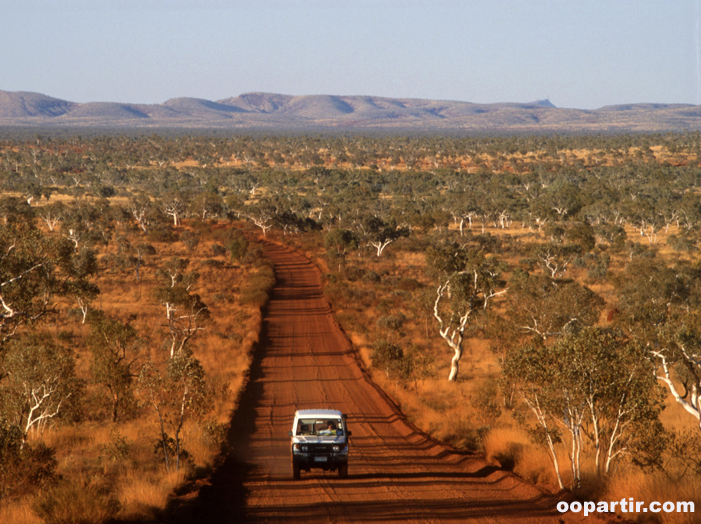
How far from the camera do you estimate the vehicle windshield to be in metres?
16.4

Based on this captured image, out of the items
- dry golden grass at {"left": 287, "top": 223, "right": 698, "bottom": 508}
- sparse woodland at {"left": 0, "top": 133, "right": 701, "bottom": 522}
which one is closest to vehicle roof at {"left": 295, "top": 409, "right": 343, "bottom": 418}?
sparse woodland at {"left": 0, "top": 133, "right": 701, "bottom": 522}

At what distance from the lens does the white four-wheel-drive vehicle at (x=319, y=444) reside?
16.1 m

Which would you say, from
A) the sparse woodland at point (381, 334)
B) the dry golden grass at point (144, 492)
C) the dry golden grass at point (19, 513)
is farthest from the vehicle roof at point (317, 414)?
the dry golden grass at point (19, 513)

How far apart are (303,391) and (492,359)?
12236 millimetres

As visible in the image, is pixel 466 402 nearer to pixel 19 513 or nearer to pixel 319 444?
pixel 319 444

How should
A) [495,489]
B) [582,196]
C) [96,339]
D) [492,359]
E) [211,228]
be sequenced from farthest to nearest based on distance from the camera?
[582,196]
[211,228]
[492,359]
[96,339]
[495,489]

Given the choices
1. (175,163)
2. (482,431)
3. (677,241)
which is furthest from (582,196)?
(175,163)

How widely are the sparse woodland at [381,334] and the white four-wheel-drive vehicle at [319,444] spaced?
279 centimetres

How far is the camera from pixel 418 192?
125562 millimetres

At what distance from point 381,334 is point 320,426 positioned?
74.3ft

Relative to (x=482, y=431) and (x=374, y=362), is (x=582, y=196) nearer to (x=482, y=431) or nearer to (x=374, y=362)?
(x=374, y=362)

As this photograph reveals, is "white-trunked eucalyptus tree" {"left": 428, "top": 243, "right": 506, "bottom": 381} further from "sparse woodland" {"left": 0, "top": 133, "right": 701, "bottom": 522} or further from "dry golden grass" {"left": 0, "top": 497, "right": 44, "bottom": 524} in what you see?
"dry golden grass" {"left": 0, "top": 497, "right": 44, "bottom": 524}

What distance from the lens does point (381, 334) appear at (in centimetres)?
3922

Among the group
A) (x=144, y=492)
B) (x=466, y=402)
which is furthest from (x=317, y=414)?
(x=466, y=402)
